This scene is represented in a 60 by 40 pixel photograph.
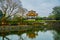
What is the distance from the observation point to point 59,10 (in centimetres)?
2870

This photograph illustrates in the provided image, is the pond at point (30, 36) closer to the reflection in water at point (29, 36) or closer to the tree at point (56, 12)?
the reflection in water at point (29, 36)

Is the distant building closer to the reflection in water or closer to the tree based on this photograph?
the tree

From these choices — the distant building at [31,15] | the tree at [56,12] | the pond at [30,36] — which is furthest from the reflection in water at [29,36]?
the tree at [56,12]

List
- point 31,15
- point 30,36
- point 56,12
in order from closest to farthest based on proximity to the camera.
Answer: point 30,36
point 31,15
point 56,12

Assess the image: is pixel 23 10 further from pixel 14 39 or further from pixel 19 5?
pixel 14 39

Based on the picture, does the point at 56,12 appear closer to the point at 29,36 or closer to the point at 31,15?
the point at 31,15

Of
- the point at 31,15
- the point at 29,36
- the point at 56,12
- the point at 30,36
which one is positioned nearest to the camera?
the point at 30,36

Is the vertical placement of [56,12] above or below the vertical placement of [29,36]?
above

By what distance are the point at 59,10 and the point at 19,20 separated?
865 cm

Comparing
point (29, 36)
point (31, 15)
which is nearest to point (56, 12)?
point (31, 15)

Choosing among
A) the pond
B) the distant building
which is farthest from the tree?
the pond

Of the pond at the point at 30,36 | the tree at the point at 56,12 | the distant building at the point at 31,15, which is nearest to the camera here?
the pond at the point at 30,36

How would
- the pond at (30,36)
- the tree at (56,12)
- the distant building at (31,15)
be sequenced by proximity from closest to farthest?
the pond at (30,36) < the distant building at (31,15) < the tree at (56,12)

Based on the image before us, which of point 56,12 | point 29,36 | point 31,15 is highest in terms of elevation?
point 56,12
